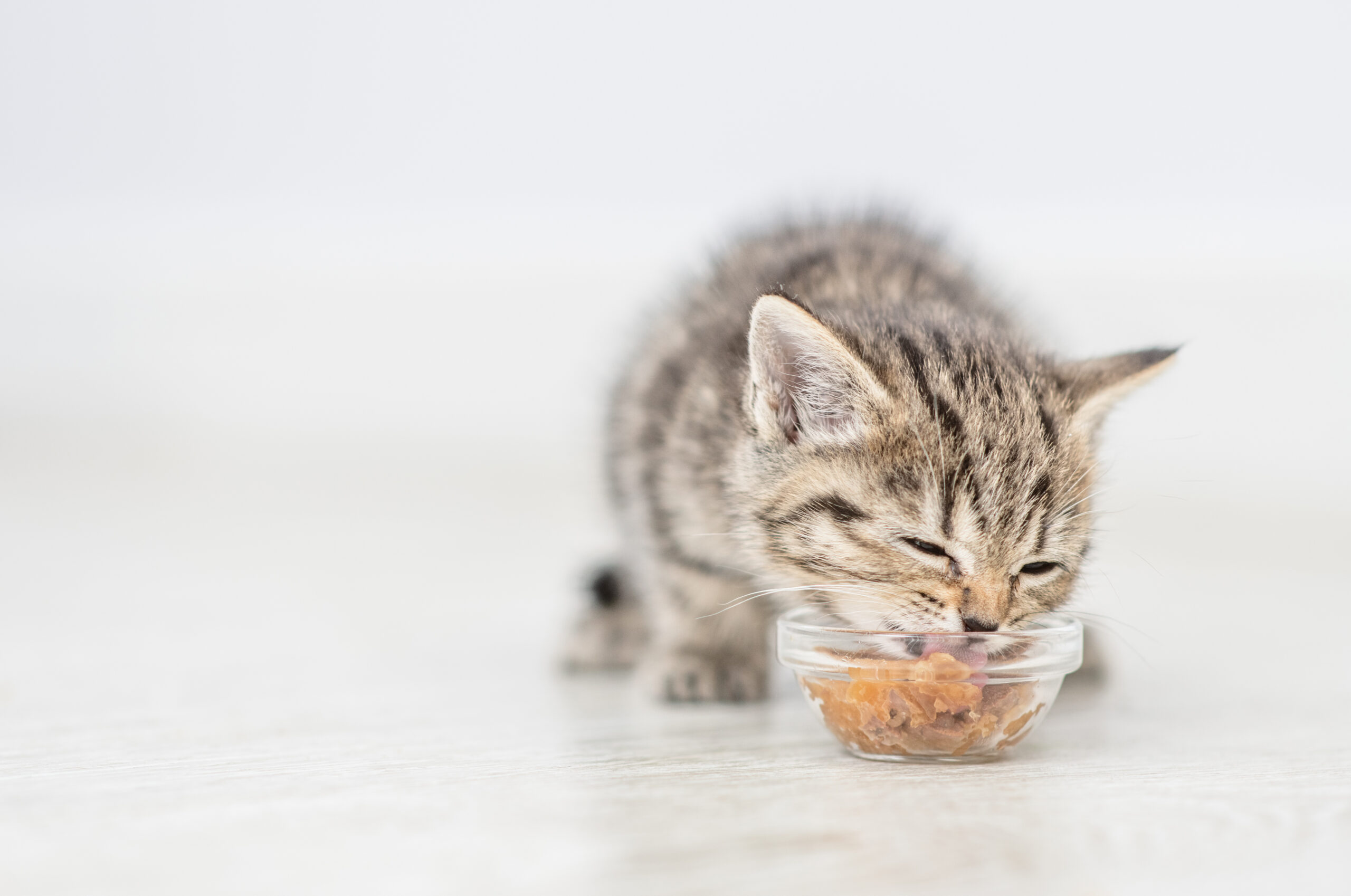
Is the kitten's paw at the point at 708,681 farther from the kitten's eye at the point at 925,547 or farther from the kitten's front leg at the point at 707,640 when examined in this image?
the kitten's eye at the point at 925,547

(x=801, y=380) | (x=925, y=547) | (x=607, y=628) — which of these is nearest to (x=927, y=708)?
(x=925, y=547)

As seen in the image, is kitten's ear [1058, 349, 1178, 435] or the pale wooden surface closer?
the pale wooden surface

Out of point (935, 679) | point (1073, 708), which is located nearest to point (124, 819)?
point (935, 679)

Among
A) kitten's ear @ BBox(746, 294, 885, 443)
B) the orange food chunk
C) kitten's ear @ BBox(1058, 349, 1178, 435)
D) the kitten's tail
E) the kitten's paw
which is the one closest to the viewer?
the orange food chunk

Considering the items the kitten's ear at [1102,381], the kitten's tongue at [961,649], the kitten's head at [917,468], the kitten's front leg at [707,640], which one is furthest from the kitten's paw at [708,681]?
the kitten's ear at [1102,381]

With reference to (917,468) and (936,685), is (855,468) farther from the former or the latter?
(936,685)

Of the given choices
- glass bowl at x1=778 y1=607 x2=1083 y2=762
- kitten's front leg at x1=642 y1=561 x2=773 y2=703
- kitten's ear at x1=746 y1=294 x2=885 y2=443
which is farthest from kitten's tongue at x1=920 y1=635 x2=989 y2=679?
kitten's front leg at x1=642 y1=561 x2=773 y2=703

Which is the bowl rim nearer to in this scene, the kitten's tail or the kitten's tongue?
the kitten's tongue
